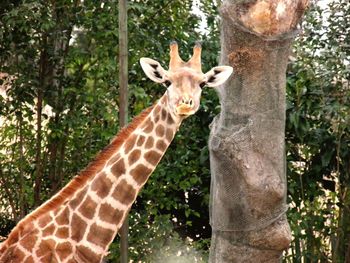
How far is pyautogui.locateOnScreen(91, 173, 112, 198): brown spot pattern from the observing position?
496cm

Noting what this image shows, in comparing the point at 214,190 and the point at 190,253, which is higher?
the point at 214,190

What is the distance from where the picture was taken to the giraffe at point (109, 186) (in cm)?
479

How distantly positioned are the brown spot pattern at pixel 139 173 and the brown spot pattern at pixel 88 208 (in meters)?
0.28

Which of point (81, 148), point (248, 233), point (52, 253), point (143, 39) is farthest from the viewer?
point (81, 148)

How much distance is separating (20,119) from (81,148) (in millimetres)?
596

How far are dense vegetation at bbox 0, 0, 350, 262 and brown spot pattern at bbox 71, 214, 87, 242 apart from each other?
2.08 meters

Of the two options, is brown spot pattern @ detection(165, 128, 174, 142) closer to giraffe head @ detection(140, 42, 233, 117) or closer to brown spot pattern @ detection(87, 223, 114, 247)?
giraffe head @ detection(140, 42, 233, 117)

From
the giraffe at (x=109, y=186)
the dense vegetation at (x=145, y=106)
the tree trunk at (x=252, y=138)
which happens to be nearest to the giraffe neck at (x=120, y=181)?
the giraffe at (x=109, y=186)

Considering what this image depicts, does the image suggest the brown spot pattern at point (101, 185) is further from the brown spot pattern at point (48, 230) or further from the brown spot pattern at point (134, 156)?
the brown spot pattern at point (48, 230)

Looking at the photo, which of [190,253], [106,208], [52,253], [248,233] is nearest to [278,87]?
[248,233]

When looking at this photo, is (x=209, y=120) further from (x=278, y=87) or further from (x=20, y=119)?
(x=278, y=87)

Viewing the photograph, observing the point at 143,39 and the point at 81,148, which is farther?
the point at 81,148

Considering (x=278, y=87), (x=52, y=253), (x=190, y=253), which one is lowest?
(x=190, y=253)

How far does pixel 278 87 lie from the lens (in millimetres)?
5227
